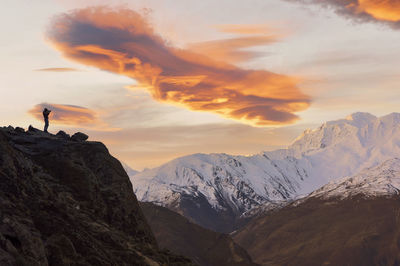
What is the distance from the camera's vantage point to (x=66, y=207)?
64312 mm

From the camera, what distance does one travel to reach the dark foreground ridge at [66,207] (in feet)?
163

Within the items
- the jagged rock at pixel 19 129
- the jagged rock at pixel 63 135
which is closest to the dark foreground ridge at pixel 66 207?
the jagged rock at pixel 19 129

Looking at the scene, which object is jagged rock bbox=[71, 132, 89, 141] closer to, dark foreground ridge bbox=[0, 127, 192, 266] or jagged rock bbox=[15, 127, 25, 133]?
dark foreground ridge bbox=[0, 127, 192, 266]

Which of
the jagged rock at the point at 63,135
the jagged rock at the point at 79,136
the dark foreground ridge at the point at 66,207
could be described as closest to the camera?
the dark foreground ridge at the point at 66,207

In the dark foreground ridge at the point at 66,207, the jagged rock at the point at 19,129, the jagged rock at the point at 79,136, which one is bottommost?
the dark foreground ridge at the point at 66,207

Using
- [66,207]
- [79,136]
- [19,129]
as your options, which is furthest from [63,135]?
[66,207]

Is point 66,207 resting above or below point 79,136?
below

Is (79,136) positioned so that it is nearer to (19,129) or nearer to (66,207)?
(19,129)

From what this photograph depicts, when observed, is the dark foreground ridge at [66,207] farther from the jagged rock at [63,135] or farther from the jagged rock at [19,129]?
the jagged rock at [63,135]

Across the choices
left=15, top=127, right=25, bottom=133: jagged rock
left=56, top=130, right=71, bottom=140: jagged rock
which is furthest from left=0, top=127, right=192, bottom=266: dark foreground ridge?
left=56, top=130, right=71, bottom=140: jagged rock

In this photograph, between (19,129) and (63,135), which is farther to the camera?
(63,135)

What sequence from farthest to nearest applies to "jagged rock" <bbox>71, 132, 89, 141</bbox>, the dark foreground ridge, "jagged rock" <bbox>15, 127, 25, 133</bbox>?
1. "jagged rock" <bbox>71, 132, 89, 141</bbox>
2. "jagged rock" <bbox>15, 127, 25, 133</bbox>
3. the dark foreground ridge

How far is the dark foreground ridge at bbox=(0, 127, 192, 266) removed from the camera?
4969 centimetres

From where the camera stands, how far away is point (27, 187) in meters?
59.4
